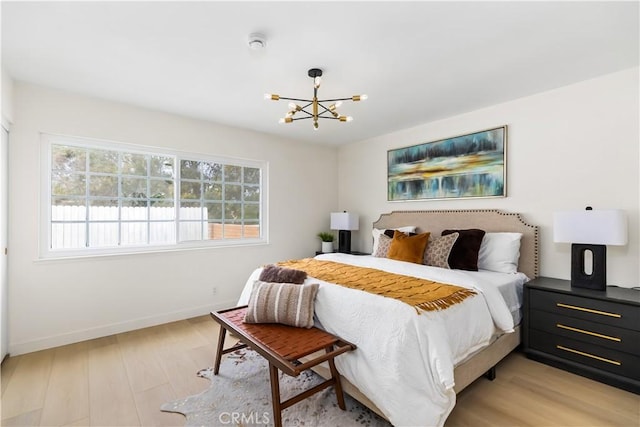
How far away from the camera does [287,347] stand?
1833mm

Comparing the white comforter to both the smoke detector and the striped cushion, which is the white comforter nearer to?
the striped cushion

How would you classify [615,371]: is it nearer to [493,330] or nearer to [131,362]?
[493,330]

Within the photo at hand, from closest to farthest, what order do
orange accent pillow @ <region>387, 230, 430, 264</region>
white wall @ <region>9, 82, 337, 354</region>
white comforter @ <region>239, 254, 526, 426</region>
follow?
white comforter @ <region>239, 254, 526, 426</region> → white wall @ <region>9, 82, 337, 354</region> → orange accent pillow @ <region>387, 230, 430, 264</region>

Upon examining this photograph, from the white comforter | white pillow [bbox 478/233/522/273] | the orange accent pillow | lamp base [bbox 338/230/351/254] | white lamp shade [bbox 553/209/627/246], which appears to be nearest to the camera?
the white comforter

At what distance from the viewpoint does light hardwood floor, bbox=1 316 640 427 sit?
1.85 m

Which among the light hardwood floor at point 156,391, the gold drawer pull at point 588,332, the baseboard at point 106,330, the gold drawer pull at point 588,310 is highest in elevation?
the gold drawer pull at point 588,310

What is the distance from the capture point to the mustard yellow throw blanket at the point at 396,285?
194 centimetres

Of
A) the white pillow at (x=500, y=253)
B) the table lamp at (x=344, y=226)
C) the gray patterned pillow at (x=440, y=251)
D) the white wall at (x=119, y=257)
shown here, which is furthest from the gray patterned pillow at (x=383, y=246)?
the white wall at (x=119, y=257)

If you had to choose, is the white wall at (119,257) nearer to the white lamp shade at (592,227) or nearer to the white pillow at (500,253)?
the white pillow at (500,253)

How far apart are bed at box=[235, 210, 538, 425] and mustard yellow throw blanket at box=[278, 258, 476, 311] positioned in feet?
0.22

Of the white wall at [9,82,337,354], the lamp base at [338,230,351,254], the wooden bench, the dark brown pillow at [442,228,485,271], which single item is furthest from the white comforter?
the lamp base at [338,230,351,254]

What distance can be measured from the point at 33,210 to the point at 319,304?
8.87 ft

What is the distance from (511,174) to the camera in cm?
315

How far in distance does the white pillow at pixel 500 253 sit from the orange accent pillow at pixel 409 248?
561 millimetres
